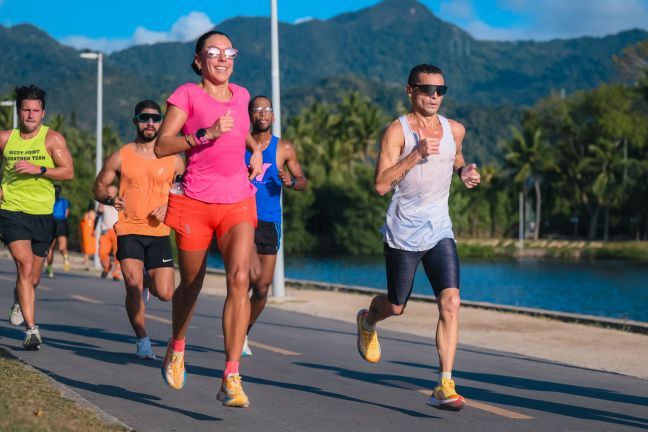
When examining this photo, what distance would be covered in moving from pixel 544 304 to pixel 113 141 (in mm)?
76007

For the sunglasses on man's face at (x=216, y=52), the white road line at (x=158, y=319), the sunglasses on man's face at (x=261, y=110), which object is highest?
the sunglasses on man's face at (x=216, y=52)

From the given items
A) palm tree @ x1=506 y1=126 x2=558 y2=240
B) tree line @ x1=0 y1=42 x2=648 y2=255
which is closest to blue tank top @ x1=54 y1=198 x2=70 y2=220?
tree line @ x1=0 y1=42 x2=648 y2=255

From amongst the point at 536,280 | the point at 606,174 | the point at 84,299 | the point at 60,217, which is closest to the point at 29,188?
the point at 84,299

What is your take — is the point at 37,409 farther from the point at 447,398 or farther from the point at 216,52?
the point at 447,398

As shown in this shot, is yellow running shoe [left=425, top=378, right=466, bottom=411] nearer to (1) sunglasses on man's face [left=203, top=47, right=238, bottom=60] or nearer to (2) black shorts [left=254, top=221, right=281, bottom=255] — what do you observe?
(1) sunglasses on man's face [left=203, top=47, right=238, bottom=60]

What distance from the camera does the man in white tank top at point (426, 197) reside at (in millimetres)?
7297

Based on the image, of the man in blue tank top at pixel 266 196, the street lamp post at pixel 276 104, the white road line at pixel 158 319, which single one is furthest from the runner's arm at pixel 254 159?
the street lamp post at pixel 276 104

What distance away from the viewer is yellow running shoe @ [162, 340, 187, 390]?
7051 mm

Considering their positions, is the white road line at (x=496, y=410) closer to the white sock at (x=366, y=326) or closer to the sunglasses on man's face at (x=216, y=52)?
the white sock at (x=366, y=326)

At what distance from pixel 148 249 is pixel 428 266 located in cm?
307

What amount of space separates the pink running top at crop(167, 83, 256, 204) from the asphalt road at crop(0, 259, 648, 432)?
1.37m

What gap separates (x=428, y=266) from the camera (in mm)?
7504

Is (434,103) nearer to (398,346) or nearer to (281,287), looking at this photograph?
(398,346)

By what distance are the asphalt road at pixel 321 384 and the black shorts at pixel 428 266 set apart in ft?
2.68
